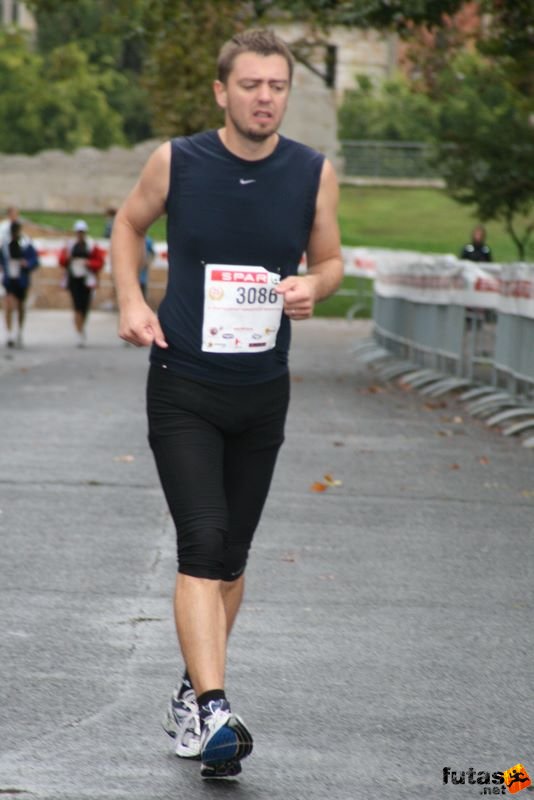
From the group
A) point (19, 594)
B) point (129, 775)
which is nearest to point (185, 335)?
point (129, 775)

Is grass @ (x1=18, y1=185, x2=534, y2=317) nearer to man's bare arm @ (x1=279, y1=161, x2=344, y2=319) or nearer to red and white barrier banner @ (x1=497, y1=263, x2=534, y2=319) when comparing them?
red and white barrier banner @ (x1=497, y1=263, x2=534, y2=319)

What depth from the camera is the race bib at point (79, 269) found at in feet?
88.3

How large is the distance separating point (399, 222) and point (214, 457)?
5906 cm

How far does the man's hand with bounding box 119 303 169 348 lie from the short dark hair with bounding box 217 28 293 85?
→ 0.71 meters

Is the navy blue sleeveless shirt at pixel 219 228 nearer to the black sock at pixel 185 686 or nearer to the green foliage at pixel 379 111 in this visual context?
the black sock at pixel 185 686

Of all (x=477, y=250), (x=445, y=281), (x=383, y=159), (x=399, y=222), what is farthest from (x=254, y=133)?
(x=383, y=159)

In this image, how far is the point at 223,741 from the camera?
4.73 meters

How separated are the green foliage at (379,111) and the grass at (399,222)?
6109 millimetres

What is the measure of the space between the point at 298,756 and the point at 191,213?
1.58 m

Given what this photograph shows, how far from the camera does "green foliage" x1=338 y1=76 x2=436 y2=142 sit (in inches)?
2985

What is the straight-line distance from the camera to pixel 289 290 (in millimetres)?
5035

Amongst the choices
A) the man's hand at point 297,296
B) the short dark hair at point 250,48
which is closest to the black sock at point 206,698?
the man's hand at point 297,296

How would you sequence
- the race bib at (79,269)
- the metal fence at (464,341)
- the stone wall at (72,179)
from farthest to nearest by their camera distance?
the stone wall at (72,179)
the race bib at (79,269)
the metal fence at (464,341)

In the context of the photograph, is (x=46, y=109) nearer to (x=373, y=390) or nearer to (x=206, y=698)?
(x=373, y=390)
